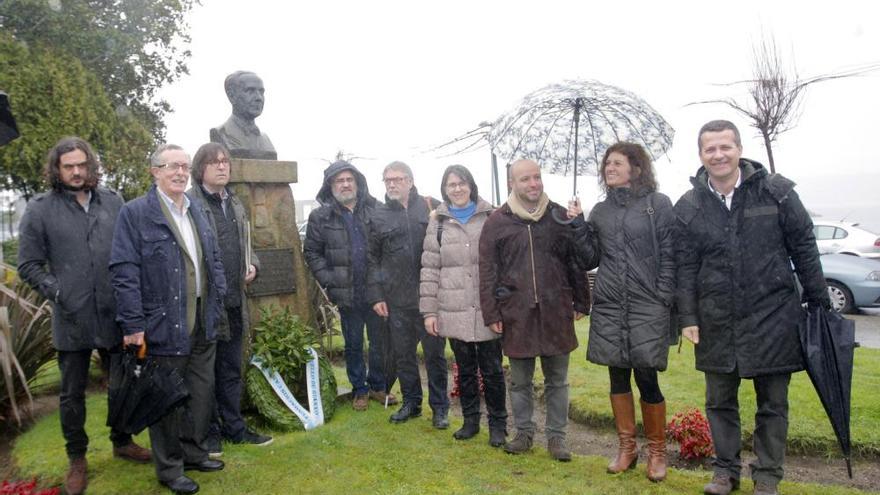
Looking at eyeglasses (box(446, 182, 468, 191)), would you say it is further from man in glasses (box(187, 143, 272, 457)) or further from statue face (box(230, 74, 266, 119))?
statue face (box(230, 74, 266, 119))

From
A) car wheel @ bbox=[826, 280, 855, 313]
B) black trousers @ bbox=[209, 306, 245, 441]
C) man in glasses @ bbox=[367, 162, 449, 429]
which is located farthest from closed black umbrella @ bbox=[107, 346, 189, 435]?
car wheel @ bbox=[826, 280, 855, 313]

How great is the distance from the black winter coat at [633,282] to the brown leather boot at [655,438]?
1.10 feet

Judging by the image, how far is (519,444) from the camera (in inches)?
181

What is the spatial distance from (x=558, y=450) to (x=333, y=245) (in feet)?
→ 7.39

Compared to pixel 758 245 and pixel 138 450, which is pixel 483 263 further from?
pixel 138 450

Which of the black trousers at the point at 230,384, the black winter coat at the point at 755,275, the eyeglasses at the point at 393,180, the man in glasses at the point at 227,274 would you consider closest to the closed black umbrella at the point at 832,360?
the black winter coat at the point at 755,275

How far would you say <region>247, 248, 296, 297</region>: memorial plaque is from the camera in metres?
5.47

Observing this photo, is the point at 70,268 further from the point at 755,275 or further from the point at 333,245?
the point at 755,275

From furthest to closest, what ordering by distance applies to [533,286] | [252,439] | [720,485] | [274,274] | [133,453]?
[274,274] → [252,439] → [133,453] → [533,286] → [720,485]

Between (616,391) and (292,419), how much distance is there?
97.5 inches

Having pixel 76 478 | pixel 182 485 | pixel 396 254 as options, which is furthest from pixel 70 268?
pixel 396 254

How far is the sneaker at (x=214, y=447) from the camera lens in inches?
179

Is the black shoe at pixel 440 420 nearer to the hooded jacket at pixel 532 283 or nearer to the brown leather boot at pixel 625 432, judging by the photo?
the hooded jacket at pixel 532 283

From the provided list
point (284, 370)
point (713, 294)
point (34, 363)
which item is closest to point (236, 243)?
point (284, 370)
